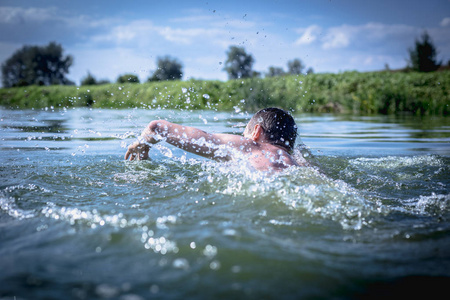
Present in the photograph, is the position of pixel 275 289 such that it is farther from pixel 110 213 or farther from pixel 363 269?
pixel 110 213

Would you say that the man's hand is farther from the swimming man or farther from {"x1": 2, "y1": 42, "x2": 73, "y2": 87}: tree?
{"x1": 2, "y1": 42, "x2": 73, "y2": 87}: tree

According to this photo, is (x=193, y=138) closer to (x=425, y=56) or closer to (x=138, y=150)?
(x=138, y=150)

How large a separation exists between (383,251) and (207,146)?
1.89 metres

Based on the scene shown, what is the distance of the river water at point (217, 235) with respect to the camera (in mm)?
1589

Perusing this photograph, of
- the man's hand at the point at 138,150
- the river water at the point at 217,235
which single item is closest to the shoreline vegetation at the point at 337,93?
the man's hand at the point at 138,150

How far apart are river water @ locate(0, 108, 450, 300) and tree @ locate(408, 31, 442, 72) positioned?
104 feet

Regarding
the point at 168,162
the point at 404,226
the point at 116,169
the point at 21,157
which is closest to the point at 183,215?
the point at 404,226

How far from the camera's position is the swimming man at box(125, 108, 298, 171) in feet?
11.2

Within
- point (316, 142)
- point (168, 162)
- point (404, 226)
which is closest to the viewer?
point (404, 226)

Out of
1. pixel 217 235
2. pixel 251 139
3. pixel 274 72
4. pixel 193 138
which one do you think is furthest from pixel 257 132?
pixel 274 72

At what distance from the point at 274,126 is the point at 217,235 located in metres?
1.93

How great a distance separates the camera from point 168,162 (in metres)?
5.00

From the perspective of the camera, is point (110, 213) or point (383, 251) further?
point (110, 213)

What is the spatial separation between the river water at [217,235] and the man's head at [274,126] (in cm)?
53
